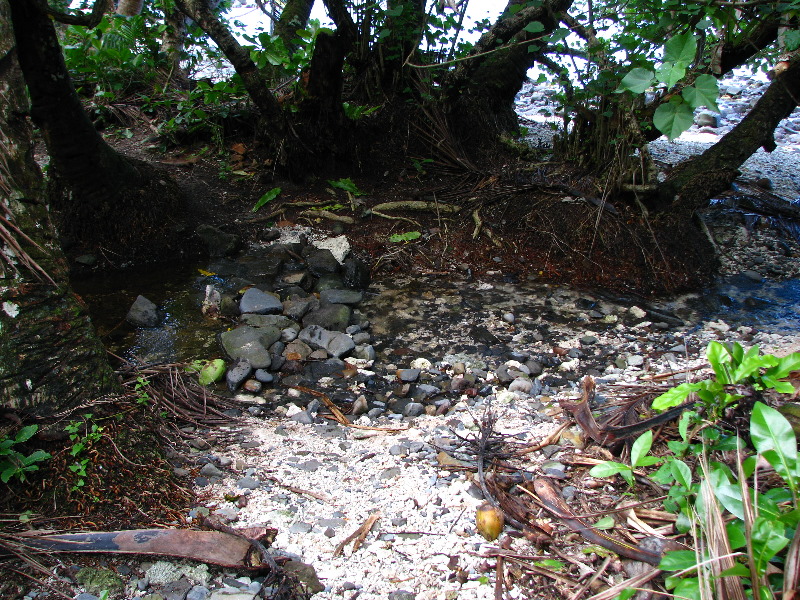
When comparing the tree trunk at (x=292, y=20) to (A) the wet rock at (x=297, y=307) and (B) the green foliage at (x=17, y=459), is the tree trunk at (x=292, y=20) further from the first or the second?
(B) the green foliage at (x=17, y=459)

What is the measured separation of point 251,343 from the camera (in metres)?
3.51

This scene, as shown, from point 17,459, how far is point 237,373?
4.94ft

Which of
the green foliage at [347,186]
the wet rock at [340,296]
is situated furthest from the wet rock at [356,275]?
the green foliage at [347,186]

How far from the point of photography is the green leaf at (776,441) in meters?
1.39

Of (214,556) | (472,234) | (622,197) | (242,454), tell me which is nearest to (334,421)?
(242,454)

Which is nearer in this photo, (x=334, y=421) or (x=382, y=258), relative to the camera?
(x=334, y=421)

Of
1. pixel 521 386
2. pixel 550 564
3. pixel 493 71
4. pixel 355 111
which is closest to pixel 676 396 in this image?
pixel 550 564

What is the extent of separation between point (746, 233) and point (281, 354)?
14.9 ft

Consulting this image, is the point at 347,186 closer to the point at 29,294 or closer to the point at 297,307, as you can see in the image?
the point at 297,307

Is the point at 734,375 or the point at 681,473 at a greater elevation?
the point at 734,375

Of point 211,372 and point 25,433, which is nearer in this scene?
point 25,433

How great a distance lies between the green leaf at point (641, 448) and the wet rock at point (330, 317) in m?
2.41

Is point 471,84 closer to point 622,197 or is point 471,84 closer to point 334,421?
point 622,197

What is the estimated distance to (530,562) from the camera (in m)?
1.68
